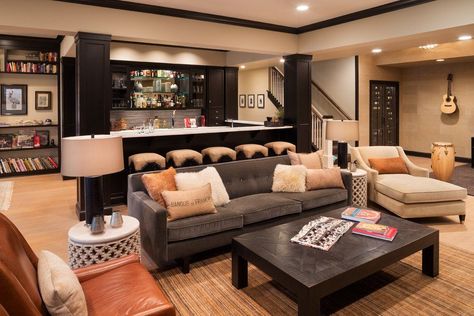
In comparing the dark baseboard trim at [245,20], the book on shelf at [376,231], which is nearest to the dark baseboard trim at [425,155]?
the dark baseboard trim at [245,20]

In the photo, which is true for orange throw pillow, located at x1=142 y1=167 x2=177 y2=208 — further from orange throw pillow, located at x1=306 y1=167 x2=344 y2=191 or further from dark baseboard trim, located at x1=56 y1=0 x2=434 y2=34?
dark baseboard trim, located at x1=56 y1=0 x2=434 y2=34

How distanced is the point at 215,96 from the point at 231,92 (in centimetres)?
47

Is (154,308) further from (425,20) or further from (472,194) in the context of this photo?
(472,194)

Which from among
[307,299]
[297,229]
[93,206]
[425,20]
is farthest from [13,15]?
[425,20]

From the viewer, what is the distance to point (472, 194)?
19.4ft

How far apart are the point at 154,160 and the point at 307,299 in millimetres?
3491

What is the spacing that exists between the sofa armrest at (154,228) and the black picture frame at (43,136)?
19.1 ft

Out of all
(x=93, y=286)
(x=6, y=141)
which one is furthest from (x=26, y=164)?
(x=93, y=286)

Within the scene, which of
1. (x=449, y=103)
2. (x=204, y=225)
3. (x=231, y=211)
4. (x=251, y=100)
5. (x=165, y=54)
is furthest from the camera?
(x=251, y=100)

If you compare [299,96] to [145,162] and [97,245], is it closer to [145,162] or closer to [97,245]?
[145,162]

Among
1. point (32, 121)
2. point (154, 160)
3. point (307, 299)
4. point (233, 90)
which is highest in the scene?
point (233, 90)

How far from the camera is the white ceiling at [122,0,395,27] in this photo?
16.5ft

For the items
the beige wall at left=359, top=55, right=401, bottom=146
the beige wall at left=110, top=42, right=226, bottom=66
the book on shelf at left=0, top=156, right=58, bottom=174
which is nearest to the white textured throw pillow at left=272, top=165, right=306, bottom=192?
the beige wall at left=110, top=42, right=226, bottom=66

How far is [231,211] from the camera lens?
358 centimetres
